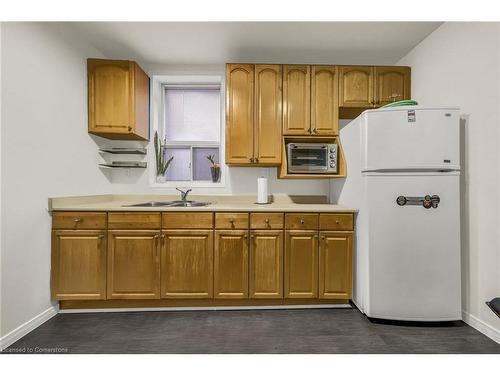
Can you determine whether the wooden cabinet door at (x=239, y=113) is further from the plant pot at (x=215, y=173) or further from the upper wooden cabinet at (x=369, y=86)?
the upper wooden cabinet at (x=369, y=86)

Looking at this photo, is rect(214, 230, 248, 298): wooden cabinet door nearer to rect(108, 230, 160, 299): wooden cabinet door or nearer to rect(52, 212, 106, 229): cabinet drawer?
rect(108, 230, 160, 299): wooden cabinet door

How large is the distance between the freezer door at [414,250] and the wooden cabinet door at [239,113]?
130cm

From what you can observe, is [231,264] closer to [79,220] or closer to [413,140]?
[79,220]

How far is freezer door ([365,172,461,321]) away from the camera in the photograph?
7.22ft

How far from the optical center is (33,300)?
219 cm

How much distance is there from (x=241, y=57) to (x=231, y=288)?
240 centimetres

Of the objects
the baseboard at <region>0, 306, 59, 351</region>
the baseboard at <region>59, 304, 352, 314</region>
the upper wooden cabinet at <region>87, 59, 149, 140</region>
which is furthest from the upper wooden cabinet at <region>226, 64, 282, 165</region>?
the baseboard at <region>0, 306, 59, 351</region>

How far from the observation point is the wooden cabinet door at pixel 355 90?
2885 millimetres

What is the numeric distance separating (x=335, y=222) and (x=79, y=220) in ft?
7.47

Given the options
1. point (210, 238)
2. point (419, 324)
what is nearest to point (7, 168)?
point (210, 238)

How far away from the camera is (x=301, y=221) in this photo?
2.52 metres

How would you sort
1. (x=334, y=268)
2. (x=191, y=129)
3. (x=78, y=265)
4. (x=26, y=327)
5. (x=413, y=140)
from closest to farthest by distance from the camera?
(x=26, y=327)
(x=413, y=140)
(x=78, y=265)
(x=334, y=268)
(x=191, y=129)

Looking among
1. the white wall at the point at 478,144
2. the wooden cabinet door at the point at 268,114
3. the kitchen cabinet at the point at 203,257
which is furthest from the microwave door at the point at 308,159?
the white wall at the point at 478,144

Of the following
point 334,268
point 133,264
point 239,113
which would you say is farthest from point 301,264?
point 239,113
